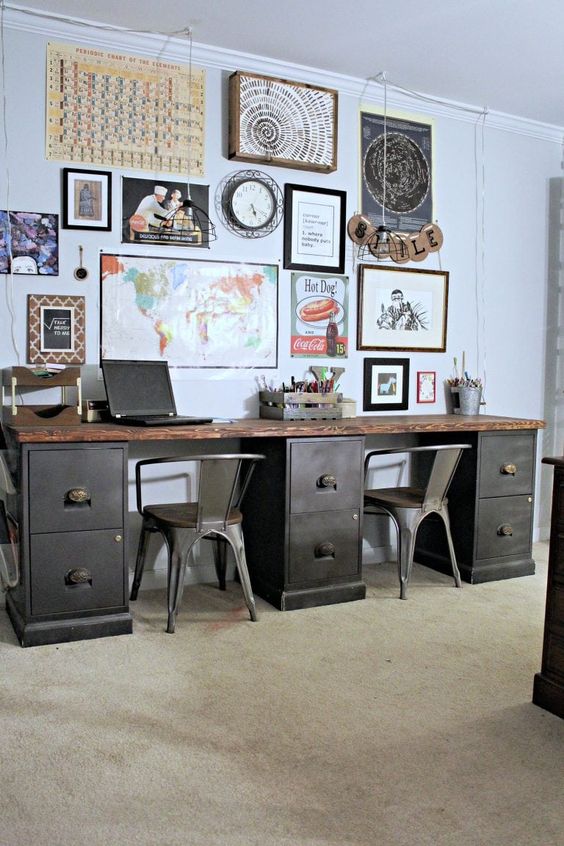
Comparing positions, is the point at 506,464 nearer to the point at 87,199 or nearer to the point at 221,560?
the point at 221,560

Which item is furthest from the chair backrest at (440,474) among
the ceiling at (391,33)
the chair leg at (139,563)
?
the ceiling at (391,33)

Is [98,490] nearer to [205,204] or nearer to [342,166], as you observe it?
[205,204]

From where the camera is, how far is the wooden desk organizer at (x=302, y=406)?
353 cm

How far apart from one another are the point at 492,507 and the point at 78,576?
202 centimetres

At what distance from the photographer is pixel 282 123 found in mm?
3707

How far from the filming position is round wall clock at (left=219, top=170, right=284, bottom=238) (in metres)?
3.66

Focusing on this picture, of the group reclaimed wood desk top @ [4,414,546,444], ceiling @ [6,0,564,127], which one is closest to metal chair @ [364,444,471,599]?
reclaimed wood desk top @ [4,414,546,444]

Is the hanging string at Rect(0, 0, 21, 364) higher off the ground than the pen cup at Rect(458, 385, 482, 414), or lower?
higher

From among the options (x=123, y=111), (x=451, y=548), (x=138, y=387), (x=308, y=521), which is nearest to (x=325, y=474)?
(x=308, y=521)

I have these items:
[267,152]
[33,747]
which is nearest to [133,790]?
[33,747]

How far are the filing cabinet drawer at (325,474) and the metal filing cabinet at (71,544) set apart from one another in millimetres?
743

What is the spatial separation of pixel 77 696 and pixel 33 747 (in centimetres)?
33

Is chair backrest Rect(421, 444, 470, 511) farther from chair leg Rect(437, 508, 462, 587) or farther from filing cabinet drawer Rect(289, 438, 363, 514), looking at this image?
filing cabinet drawer Rect(289, 438, 363, 514)

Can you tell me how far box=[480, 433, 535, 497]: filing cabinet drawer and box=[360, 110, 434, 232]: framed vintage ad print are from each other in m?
1.25
